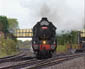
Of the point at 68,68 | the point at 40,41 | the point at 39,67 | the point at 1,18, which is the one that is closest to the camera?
the point at 68,68

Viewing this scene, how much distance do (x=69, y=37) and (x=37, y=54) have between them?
1426 inches

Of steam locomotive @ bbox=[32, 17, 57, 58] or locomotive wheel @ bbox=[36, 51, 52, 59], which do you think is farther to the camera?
locomotive wheel @ bbox=[36, 51, 52, 59]

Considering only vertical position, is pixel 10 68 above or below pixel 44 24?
below

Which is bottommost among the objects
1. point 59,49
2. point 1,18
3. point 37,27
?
point 59,49

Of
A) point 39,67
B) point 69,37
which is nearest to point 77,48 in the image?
point 69,37

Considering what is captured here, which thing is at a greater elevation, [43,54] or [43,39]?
[43,39]

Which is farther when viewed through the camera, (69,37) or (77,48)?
(69,37)

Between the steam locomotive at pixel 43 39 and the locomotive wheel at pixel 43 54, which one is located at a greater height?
the steam locomotive at pixel 43 39

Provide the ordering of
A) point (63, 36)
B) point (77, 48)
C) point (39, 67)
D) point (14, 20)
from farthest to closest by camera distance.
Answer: point (14, 20)
point (63, 36)
point (77, 48)
point (39, 67)

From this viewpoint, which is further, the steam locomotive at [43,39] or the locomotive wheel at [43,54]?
the locomotive wheel at [43,54]

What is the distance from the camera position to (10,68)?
14430 mm

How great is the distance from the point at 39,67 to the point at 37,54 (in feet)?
27.8

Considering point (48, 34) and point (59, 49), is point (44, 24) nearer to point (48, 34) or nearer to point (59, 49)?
point (48, 34)

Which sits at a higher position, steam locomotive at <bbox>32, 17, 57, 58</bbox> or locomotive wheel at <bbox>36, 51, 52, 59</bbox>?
steam locomotive at <bbox>32, 17, 57, 58</bbox>
